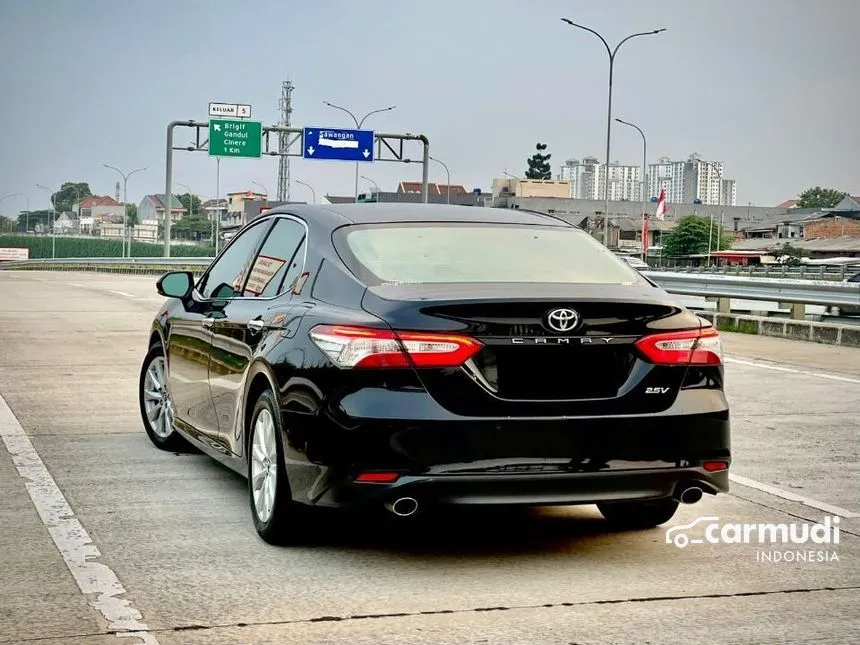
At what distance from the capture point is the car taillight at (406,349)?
5.13 metres

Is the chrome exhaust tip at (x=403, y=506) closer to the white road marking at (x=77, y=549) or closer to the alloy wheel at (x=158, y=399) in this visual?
the white road marking at (x=77, y=549)

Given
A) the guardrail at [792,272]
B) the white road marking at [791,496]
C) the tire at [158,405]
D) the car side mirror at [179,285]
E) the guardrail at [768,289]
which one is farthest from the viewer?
the guardrail at [792,272]

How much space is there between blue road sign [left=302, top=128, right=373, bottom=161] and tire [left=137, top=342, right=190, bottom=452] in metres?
49.9

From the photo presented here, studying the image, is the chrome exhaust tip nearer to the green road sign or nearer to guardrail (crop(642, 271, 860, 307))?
guardrail (crop(642, 271, 860, 307))

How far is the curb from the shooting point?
17984 millimetres

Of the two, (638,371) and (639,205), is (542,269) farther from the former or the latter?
(639,205)

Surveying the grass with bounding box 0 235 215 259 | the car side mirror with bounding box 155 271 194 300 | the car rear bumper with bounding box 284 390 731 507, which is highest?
A: the car side mirror with bounding box 155 271 194 300

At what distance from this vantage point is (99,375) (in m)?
12.5

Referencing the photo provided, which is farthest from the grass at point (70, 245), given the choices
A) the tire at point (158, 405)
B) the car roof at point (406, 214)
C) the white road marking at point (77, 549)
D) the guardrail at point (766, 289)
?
the car roof at point (406, 214)

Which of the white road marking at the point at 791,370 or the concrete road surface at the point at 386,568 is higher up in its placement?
the concrete road surface at the point at 386,568

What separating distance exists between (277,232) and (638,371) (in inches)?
86.1

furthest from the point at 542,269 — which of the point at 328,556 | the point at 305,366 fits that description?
the point at 328,556

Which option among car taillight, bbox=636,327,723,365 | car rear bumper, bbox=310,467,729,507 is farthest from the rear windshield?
car rear bumper, bbox=310,467,729,507

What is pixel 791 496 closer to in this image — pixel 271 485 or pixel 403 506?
pixel 403 506
